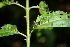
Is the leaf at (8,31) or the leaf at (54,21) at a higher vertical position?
the leaf at (54,21)

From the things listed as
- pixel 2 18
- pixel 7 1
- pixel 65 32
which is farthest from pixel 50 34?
pixel 7 1

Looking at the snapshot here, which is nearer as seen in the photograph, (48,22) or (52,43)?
(48,22)

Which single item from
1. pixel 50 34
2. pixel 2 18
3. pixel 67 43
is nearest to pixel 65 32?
pixel 67 43

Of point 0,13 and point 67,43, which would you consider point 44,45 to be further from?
point 0,13

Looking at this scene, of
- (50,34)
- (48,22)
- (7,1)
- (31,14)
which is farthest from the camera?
(31,14)

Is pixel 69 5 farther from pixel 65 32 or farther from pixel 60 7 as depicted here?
pixel 65 32

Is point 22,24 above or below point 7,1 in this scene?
below

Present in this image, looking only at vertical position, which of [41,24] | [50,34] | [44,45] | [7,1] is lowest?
[44,45]

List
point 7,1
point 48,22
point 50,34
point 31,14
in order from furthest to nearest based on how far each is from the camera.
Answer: point 31,14
point 50,34
point 7,1
point 48,22

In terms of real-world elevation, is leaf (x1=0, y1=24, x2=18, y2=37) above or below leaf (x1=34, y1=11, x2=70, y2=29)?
below
